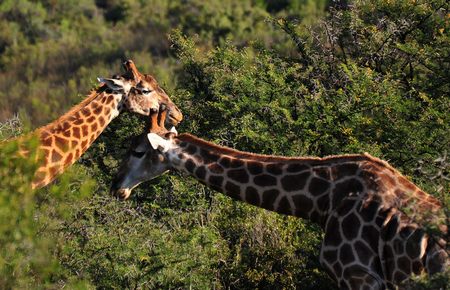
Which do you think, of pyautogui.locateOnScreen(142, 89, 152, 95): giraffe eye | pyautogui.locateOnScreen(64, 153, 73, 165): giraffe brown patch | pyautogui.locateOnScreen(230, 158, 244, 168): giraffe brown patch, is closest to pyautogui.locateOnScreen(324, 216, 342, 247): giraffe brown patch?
pyautogui.locateOnScreen(230, 158, 244, 168): giraffe brown patch

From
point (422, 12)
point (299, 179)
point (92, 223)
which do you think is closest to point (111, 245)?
point (92, 223)

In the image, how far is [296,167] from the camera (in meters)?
10.9

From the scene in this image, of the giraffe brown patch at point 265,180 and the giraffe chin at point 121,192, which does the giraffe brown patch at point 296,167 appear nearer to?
the giraffe brown patch at point 265,180

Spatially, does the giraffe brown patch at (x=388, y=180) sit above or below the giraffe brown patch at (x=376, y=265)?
above

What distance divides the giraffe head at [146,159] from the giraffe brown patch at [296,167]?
136cm

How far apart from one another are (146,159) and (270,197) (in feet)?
4.91

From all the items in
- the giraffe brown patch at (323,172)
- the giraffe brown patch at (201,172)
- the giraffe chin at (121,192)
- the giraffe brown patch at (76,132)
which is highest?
the giraffe brown patch at (323,172)

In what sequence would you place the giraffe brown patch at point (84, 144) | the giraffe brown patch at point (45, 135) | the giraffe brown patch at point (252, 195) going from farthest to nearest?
the giraffe brown patch at point (84, 144) → the giraffe brown patch at point (45, 135) → the giraffe brown patch at point (252, 195)

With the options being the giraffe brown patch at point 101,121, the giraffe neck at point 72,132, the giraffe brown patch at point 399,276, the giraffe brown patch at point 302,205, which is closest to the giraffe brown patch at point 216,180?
the giraffe brown patch at point 302,205

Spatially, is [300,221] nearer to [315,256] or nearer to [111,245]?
[315,256]

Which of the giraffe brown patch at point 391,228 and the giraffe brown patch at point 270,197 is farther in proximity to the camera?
the giraffe brown patch at point 270,197

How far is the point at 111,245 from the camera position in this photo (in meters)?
13.2

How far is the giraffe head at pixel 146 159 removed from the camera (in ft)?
38.0

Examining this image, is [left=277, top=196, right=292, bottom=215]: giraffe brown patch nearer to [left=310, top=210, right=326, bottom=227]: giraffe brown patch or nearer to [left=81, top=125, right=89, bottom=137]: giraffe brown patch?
[left=310, top=210, right=326, bottom=227]: giraffe brown patch
